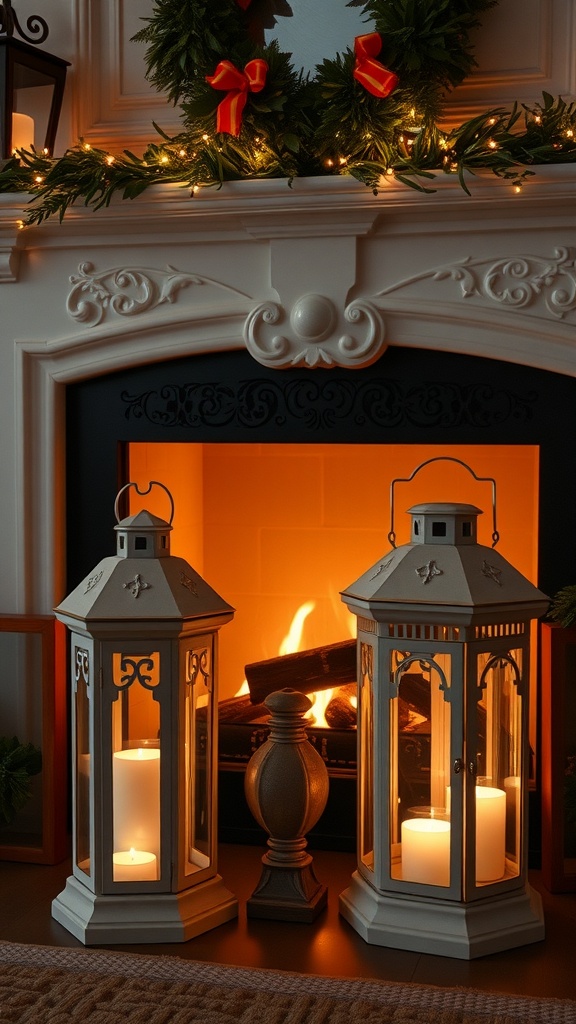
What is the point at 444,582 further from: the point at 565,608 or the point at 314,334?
the point at 314,334

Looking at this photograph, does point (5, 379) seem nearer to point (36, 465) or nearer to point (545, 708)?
point (36, 465)

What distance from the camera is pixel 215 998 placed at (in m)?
1.89

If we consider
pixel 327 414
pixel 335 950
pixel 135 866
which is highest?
pixel 327 414

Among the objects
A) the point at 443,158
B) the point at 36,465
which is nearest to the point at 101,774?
the point at 36,465

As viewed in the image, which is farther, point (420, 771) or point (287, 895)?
point (287, 895)

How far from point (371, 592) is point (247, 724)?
86 cm

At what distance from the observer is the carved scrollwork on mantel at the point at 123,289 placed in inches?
102

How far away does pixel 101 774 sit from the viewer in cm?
216

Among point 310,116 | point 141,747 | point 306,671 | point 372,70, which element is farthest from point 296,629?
point 372,70

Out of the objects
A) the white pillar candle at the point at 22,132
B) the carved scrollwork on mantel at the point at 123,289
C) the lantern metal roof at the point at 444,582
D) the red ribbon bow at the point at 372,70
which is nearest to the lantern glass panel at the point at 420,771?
the lantern metal roof at the point at 444,582

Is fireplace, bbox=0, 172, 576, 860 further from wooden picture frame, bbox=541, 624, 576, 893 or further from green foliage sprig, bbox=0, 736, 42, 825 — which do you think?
green foliage sprig, bbox=0, 736, 42, 825

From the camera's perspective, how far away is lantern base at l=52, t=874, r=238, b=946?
2.13 meters

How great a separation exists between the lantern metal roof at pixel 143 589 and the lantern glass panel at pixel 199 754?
0.33 feet

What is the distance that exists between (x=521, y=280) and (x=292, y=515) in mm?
976
